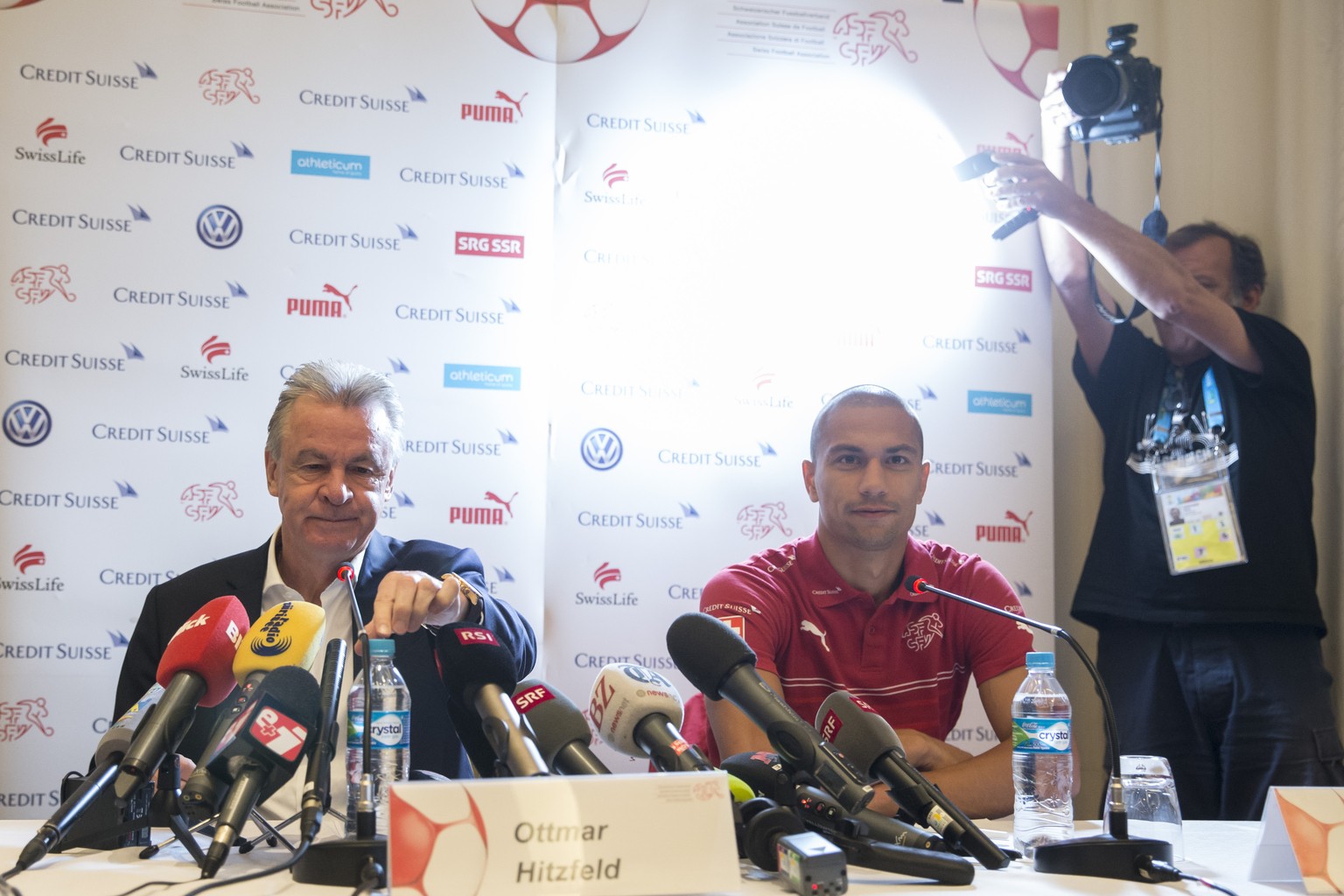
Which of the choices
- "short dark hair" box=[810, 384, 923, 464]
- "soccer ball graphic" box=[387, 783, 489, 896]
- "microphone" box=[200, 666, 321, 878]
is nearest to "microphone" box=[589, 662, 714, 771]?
"soccer ball graphic" box=[387, 783, 489, 896]

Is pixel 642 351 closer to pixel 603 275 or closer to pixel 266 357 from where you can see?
pixel 603 275

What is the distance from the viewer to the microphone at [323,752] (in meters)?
1.33

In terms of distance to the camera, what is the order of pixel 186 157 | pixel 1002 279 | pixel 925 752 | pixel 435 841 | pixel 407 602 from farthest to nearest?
pixel 1002 279, pixel 186 157, pixel 925 752, pixel 407 602, pixel 435 841

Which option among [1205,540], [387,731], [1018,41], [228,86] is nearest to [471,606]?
[387,731]

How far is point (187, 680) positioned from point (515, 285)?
210 cm

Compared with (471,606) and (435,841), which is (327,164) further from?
(435,841)

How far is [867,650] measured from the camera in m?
2.40

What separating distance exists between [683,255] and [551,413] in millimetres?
623

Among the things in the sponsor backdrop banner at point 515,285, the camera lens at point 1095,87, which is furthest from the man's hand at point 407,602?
the camera lens at point 1095,87

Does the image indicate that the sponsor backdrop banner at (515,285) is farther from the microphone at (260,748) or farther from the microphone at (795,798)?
the microphone at (260,748)

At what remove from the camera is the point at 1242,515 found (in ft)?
10.9

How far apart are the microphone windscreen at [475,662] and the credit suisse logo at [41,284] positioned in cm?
233

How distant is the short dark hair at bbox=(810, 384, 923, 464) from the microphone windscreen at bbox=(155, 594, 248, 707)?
1.44m

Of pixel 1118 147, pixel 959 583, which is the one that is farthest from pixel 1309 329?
pixel 959 583
